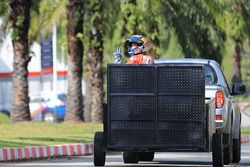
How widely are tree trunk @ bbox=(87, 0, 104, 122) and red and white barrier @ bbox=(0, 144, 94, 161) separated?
42.3 ft

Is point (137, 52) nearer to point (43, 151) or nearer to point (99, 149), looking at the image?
point (99, 149)

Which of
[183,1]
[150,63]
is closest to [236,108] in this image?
[150,63]

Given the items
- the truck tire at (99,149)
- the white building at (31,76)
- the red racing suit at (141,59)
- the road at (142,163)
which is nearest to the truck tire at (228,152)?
the road at (142,163)

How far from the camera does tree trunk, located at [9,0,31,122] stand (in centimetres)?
3061

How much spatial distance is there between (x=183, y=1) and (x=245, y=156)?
14.3m

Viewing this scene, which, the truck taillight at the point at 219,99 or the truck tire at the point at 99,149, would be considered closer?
the truck tire at the point at 99,149

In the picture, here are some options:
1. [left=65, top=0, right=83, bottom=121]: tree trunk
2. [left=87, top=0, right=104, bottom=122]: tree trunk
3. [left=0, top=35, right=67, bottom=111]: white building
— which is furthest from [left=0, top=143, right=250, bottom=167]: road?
[left=0, top=35, right=67, bottom=111]: white building

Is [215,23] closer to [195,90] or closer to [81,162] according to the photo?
[81,162]

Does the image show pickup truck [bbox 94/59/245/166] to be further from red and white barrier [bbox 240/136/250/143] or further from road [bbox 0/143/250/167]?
red and white barrier [bbox 240/136/250/143]

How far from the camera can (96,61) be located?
36.5 metres

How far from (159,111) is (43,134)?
40.7ft

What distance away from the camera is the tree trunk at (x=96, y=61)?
1368 inches

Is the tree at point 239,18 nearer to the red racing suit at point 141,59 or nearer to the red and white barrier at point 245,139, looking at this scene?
the red and white barrier at point 245,139

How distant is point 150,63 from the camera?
15.8 metres
